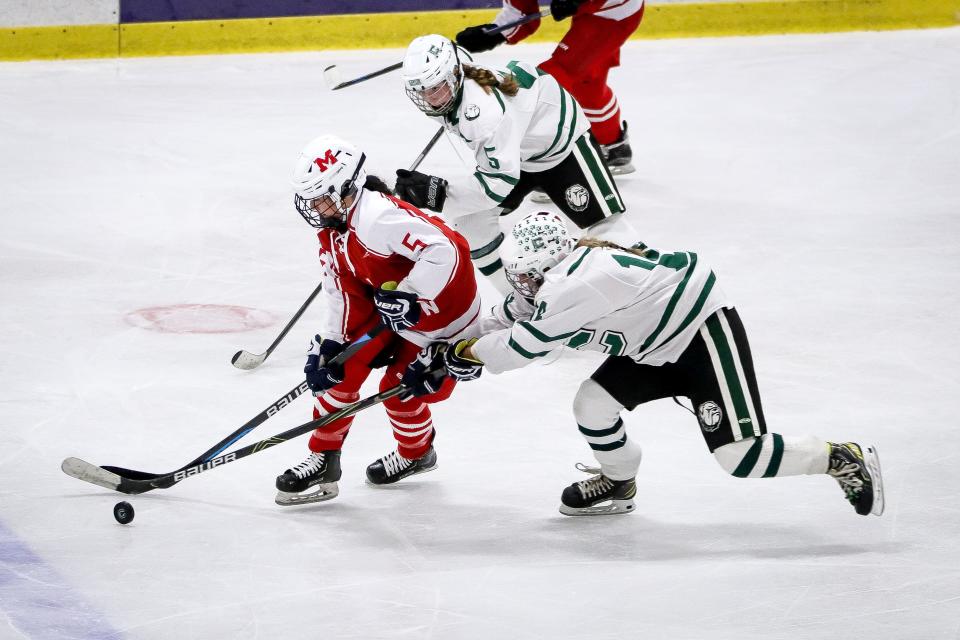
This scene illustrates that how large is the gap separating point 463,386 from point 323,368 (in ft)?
3.09

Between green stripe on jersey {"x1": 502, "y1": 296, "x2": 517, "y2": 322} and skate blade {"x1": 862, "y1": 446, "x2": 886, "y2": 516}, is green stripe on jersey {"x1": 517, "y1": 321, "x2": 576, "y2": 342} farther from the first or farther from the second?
skate blade {"x1": 862, "y1": 446, "x2": 886, "y2": 516}

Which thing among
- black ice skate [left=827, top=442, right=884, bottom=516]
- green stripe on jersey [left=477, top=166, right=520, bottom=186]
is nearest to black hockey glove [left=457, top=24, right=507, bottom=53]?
green stripe on jersey [left=477, top=166, right=520, bottom=186]

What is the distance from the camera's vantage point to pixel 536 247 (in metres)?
2.94

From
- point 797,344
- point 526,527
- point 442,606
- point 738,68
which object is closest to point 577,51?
point 797,344

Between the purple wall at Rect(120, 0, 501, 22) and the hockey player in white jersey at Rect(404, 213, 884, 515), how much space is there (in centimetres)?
518

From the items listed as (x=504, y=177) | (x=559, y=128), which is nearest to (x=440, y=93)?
(x=504, y=177)

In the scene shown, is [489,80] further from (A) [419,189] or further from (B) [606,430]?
(B) [606,430]

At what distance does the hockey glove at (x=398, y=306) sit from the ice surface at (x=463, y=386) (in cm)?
49

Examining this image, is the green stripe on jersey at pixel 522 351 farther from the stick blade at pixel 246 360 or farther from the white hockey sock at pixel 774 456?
the stick blade at pixel 246 360

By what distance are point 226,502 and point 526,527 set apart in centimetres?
76

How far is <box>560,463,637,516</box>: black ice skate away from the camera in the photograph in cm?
319

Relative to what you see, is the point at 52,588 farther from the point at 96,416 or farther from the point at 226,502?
the point at 96,416

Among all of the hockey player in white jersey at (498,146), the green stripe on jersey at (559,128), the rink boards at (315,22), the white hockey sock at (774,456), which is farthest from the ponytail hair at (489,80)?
the rink boards at (315,22)

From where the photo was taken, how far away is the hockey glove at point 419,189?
387cm
